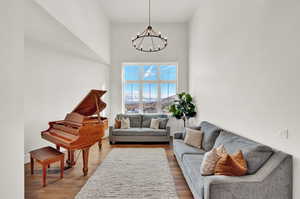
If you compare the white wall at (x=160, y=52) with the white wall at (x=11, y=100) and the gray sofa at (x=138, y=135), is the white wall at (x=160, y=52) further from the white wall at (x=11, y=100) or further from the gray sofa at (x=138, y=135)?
the white wall at (x=11, y=100)

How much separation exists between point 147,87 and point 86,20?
10.8 ft

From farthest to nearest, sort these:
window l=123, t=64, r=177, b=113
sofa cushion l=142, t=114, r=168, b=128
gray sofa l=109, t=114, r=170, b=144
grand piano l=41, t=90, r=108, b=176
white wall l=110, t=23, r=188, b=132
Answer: window l=123, t=64, r=177, b=113
white wall l=110, t=23, r=188, b=132
sofa cushion l=142, t=114, r=168, b=128
gray sofa l=109, t=114, r=170, b=144
grand piano l=41, t=90, r=108, b=176

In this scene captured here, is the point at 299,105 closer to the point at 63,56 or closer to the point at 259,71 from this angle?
the point at 259,71

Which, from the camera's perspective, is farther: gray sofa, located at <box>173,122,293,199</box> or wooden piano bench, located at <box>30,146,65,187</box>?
wooden piano bench, located at <box>30,146,65,187</box>

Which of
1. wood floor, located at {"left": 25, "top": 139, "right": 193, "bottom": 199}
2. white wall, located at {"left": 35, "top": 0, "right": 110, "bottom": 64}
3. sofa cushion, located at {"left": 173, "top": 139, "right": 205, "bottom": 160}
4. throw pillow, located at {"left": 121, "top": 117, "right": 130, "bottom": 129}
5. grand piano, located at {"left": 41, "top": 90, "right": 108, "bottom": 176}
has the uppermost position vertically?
white wall, located at {"left": 35, "top": 0, "right": 110, "bottom": 64}

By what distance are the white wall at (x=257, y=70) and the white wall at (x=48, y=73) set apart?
2.88m

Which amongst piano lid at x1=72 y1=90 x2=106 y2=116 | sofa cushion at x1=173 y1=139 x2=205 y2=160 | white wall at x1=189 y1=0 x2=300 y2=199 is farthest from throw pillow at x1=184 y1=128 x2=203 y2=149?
piano lid at x1=72 y1=90 x2=106 y2=116

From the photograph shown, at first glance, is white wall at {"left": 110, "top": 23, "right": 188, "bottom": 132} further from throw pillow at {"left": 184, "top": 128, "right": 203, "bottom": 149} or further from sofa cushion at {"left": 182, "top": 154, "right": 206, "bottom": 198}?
sofa cushion at {"left": 182, "top": 154, "right": 206, "bottom": 198}

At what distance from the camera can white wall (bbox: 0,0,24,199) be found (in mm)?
1742

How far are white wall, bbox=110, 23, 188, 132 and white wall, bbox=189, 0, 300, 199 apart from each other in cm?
240

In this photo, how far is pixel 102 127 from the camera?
11.2ft

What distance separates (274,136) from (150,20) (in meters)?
5.48

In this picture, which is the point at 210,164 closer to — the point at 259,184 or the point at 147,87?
the point at 259,184

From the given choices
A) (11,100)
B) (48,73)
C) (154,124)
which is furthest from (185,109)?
(11,100)
